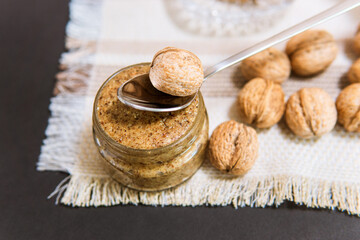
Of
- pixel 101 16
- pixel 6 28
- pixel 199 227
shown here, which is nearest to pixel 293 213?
pixel 199 227

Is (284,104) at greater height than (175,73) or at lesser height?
lesser

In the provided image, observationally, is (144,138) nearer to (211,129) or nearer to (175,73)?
(175,73)

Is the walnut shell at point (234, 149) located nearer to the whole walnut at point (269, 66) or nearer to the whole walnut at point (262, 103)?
the whole walnut at point (262, 103)

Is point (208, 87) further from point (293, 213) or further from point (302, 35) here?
point (293, 213)

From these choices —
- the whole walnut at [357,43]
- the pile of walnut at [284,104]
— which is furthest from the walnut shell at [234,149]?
the whole walnut at [357,43]

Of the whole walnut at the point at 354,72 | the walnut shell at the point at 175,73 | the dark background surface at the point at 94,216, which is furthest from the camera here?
the whole walnut at the point at 354,72

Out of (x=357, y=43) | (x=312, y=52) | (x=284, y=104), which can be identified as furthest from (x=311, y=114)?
(x=357, y=43)
